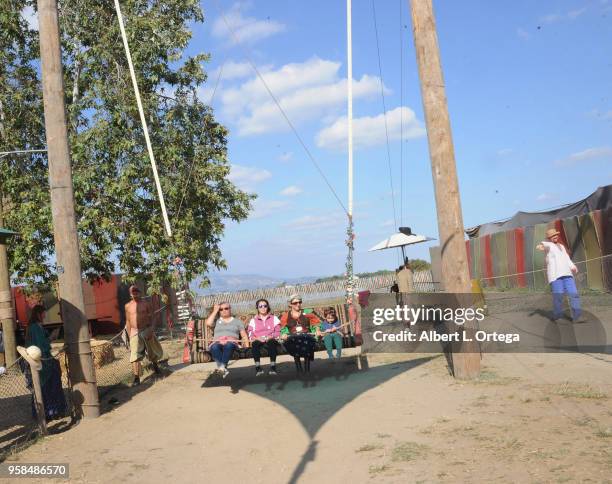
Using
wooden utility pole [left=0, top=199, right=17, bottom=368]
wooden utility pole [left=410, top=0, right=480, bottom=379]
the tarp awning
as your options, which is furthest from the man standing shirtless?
the tarp awning

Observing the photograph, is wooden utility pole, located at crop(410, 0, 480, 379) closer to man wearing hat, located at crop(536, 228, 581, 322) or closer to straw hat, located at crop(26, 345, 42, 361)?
man wearing hat, located at crop(536, 228, 581, 322)

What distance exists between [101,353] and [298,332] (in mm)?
6753

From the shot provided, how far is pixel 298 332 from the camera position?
35.7ft

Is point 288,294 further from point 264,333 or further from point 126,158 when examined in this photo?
point 264,333

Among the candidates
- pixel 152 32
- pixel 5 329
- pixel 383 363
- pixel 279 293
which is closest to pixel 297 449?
pixel 383 363

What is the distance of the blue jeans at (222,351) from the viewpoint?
10469 millimetres

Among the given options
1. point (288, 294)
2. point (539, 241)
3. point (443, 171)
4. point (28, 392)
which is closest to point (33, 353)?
point (28, 392)

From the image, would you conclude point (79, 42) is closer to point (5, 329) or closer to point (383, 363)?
point (5, 329)

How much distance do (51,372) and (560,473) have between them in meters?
6.92

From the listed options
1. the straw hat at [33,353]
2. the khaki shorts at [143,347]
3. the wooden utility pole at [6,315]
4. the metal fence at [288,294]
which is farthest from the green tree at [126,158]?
the metal fence at [288,294]

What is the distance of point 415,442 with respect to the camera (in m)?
6.38

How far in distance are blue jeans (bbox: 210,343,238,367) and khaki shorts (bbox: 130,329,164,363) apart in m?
1.81

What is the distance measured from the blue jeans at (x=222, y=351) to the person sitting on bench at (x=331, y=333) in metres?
1.45

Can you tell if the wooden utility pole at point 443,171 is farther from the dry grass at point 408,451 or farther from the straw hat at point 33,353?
the straw hat at point 33,353
